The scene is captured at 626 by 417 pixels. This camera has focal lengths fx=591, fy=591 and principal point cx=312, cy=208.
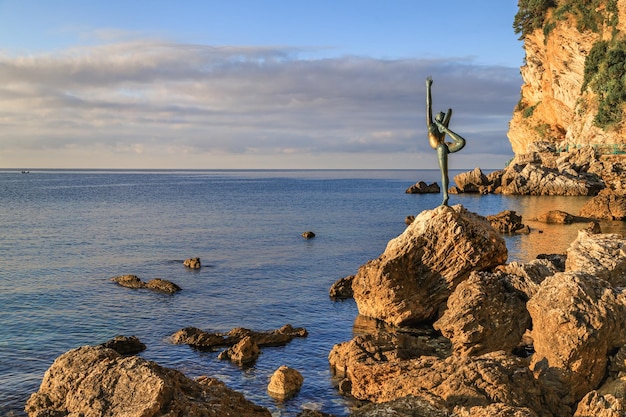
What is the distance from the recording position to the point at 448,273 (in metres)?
20.6

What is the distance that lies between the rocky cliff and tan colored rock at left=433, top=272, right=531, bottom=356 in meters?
68.7

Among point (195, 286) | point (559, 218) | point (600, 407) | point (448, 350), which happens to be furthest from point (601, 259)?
point (559, 218)

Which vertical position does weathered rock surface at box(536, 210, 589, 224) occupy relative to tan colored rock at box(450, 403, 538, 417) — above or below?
below

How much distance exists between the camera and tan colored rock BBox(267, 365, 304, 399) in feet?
50.7

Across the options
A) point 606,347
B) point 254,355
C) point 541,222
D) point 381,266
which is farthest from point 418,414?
point 541,222

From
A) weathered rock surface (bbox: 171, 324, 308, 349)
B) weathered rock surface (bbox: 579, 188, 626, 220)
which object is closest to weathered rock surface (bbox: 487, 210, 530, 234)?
weathered rock surface (bbox: 579, 188, 626, 220)

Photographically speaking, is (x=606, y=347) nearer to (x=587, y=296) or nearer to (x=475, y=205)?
(x=587, y=296)

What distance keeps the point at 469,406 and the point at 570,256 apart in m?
9.49

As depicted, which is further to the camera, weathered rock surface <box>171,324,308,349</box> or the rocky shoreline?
weathered rock surface <box>171,324,308,349</box>

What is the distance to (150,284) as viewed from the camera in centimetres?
2909

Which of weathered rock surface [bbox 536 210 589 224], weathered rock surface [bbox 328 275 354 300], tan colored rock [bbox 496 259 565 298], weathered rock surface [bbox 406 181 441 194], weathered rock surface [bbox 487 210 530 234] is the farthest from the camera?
weathered rock surface [bbox 406 181 441 194]

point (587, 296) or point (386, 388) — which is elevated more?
point (587, 296)

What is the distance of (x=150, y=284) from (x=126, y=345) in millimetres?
10136

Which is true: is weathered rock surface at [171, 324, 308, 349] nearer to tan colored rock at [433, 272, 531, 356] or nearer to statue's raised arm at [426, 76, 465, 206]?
tan colored rock at [433, 272, 531, 356]
